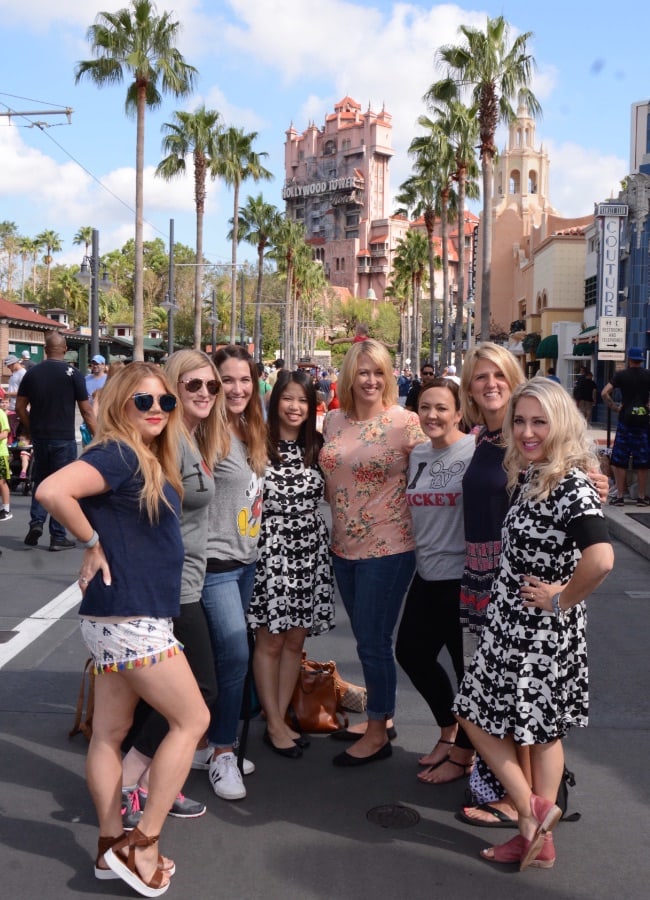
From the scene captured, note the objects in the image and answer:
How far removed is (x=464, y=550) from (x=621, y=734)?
4.84ft

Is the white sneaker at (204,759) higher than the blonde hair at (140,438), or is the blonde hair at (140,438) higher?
the blonde hair at (140,438)

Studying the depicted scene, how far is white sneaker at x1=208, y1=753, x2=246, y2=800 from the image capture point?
149 inches

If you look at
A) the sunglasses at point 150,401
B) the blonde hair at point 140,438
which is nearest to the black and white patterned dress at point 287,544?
the blonde hair at point 140,438

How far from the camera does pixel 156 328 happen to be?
86.4 m

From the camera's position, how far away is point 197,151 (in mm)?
39156

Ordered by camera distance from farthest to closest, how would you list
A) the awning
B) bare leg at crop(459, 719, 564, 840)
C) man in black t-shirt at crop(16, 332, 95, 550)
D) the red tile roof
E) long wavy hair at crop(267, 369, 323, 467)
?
the red tile roof
the awning
man in black t-shirt at crop(16, 332, 95, 550)
long wavy hair at crop(267, 369, 323, 467)
bare leg at crop(459, 719, 564, 840)

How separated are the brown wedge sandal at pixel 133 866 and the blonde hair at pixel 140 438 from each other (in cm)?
109

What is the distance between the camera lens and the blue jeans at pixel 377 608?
408cm

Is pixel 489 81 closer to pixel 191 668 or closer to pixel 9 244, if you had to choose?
pixel 191 668

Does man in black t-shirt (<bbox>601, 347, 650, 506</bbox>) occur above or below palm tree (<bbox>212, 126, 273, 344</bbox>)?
below

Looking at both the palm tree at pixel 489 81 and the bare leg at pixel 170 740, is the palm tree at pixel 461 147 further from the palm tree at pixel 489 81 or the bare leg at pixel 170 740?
the bare leg at pixel 170 740

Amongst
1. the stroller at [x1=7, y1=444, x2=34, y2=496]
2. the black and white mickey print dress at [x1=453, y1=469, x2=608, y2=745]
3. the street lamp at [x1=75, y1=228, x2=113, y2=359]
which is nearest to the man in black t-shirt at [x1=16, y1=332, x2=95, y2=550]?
the stroller at [x1=7, y1=444, x2=34, y2=496]

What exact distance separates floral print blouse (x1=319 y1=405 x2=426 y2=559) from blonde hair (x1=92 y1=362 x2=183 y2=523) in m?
1.11

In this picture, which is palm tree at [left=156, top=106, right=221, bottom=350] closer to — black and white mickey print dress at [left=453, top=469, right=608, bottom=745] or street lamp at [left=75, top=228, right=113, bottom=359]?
street lamp at [left=75, top=228, right=113, bottom=359]
